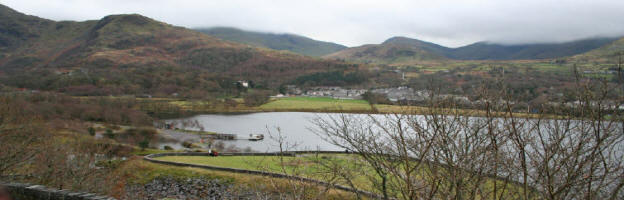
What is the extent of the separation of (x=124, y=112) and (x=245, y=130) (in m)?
20.5

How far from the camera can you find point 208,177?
27.5m

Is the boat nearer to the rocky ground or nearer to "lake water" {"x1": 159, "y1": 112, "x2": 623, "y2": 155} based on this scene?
"lake water" {"x1": 159, "y1": 112, "x2": 623, "y2": 155}

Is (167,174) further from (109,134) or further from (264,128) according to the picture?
(264,128)

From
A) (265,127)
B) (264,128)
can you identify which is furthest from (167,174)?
(265,127)

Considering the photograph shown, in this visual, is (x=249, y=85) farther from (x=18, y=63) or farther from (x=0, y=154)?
(x=18, y=63)

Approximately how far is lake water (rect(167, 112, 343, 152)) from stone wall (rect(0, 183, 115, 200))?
35754 millimetres

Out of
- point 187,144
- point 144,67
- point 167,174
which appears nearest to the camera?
point 167,174

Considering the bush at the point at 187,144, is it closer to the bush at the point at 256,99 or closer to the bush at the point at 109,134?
the bush at the point at 109,134

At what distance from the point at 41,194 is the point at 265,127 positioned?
53.7 meters

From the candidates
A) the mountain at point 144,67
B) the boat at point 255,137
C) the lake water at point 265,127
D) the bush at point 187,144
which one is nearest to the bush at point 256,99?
the lake water at point 265,127

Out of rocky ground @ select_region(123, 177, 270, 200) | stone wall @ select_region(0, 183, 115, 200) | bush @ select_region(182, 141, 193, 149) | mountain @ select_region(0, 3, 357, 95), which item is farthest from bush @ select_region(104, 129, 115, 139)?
mountain @ select_region(0, 3, 357, 95)

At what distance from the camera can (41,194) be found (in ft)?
25.7

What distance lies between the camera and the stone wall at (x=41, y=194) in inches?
294

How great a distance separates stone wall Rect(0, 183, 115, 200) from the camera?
7477 mm
